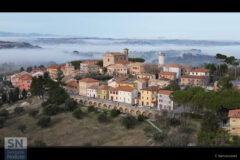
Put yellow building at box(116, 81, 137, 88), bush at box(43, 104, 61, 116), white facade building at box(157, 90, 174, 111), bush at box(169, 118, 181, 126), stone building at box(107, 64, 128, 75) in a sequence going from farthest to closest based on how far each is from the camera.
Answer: stone building at box(107, 64, 128, 75), yellow building at box(116, 81, 137, 88), white facade building at box(157, 90, 174, 111), bush at box(43, 104, 61, 116), bush at box(169, 118, 181, 126)

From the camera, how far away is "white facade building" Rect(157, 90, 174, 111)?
28.6 feet

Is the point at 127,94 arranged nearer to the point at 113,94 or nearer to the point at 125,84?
the point at 113,94

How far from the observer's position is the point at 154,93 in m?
9.51

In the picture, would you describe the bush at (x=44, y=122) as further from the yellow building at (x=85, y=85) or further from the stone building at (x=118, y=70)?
the stone building at (x=118, y=70)

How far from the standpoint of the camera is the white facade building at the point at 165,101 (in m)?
8.73

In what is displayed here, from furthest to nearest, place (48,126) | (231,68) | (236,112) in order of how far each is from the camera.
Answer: (231,68) → (48,126) → (236,112)

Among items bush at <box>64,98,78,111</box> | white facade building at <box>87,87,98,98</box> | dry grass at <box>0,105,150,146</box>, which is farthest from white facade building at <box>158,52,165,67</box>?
dry grass at <box>0,105,150,146</box>

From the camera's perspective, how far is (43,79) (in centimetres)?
1090

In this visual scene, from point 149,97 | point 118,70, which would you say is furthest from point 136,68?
point 149,97

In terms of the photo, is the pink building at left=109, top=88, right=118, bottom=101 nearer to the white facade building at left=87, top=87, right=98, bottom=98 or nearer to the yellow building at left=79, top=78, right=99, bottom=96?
the white facade building at left=87, top=87, right=98, bottom=98
